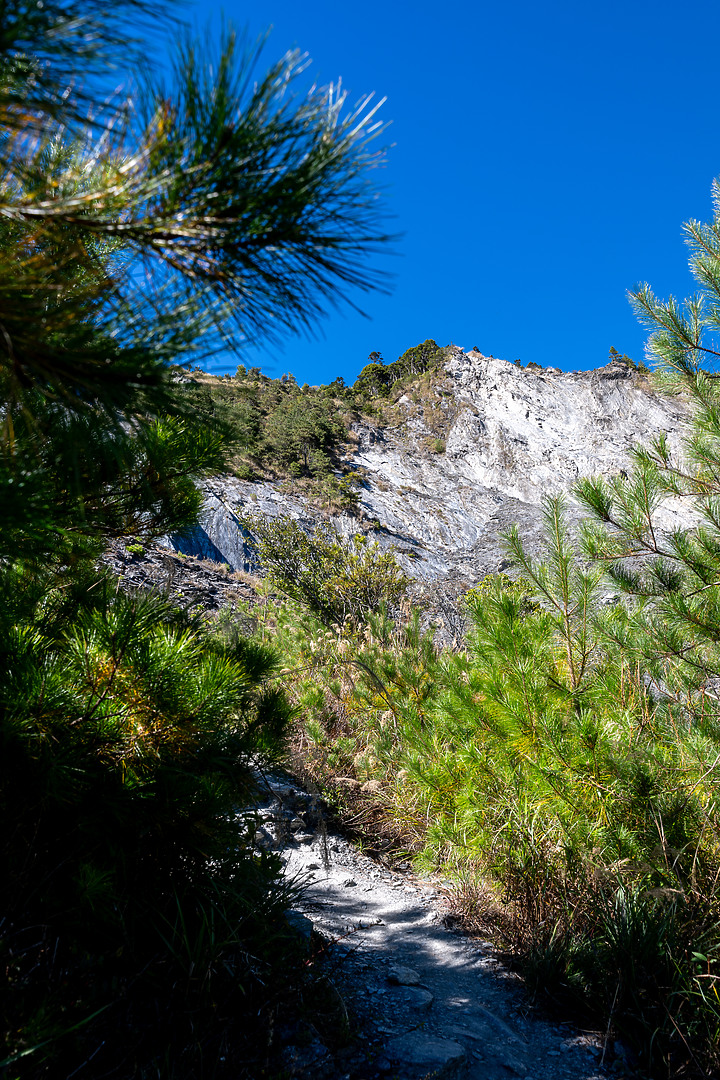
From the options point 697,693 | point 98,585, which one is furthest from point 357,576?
point 98,585

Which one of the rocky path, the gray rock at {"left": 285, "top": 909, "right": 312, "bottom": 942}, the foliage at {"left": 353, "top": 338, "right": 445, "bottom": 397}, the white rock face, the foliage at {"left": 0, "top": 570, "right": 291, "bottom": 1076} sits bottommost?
the rocky path

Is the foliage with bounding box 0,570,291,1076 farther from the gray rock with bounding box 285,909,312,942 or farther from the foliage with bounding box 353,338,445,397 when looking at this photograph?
the foliage with bounding box 353,338,445,397

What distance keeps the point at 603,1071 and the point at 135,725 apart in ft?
7.11

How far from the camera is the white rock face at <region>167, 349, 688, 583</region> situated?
13616 millimetres

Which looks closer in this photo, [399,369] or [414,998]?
[414,998]

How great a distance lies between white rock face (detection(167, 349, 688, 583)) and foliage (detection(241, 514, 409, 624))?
7.25ft

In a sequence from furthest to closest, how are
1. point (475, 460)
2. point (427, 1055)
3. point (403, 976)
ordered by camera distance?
point (475, 460) → point (403, 976) → point (427, 1055)

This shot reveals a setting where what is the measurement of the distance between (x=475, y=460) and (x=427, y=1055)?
19.8 metres

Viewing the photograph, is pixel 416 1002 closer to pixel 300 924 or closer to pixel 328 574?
pixel 300 924

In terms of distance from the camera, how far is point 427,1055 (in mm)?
1999

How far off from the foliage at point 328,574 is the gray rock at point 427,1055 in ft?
16.5

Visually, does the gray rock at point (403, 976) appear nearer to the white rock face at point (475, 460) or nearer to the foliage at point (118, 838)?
the foliage at point (118, 838)

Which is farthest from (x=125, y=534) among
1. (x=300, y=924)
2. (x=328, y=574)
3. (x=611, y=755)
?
(x=328, y=574)

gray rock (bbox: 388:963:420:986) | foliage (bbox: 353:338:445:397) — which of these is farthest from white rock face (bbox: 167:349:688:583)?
gray rock (bbox: 388:963:420:986)
